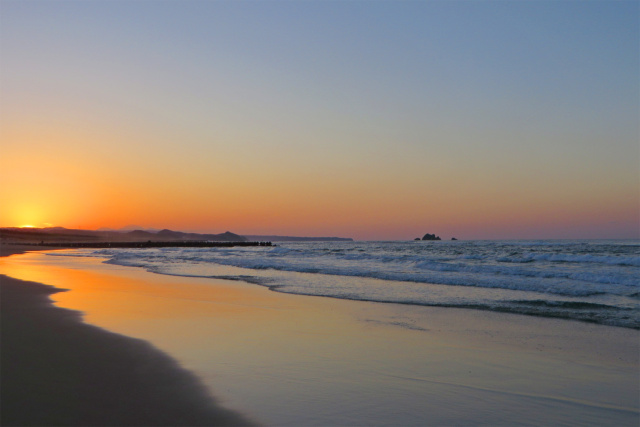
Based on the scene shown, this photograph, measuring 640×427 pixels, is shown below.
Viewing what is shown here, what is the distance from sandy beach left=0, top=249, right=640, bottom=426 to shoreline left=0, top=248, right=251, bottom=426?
0.03 m

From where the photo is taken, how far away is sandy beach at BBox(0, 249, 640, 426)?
5.04m

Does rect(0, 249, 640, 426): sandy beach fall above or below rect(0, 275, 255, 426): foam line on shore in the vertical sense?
below

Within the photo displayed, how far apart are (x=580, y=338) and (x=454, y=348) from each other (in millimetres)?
2926

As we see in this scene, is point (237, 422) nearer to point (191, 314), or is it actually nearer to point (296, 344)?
point (296, 344)

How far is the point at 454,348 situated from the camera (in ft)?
26.2

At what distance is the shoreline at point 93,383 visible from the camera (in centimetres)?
465

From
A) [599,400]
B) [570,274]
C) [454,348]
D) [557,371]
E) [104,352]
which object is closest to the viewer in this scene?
[599,400]

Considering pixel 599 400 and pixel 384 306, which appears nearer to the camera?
pixel 599 400

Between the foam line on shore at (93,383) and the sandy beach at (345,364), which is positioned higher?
the foam line on shore at (93,383)

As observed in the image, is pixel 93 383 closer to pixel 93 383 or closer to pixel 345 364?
pixel 93 383

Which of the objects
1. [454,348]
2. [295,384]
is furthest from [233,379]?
[454,348]

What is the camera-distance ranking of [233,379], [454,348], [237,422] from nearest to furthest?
[237,422]
[233,379]
[454,348]

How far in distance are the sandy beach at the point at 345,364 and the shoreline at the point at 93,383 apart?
Answer: 30mm

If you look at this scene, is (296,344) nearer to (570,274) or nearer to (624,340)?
(624,340)
